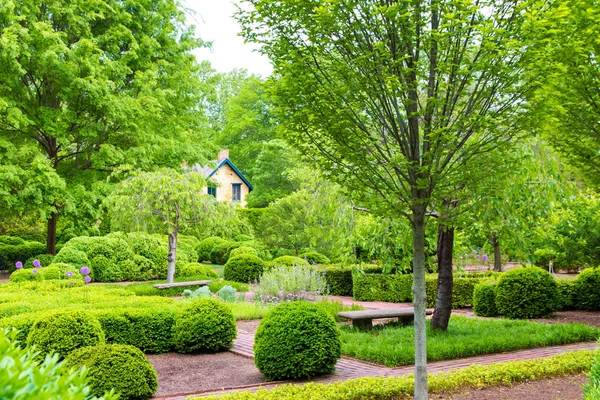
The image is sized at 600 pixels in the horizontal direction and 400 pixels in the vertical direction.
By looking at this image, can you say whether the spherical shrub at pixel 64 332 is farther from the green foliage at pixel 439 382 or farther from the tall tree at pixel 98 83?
the tall tree at pixel 98 83

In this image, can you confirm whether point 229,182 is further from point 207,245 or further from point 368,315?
point 368,315

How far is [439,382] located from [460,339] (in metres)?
2.63

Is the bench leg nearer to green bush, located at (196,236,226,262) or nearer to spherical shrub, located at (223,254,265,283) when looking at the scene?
spherical shrub, located at (223,254,265,283)

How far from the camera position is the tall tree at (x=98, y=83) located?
16.2 meters

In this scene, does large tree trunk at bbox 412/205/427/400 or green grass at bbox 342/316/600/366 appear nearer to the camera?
large tree trunk at bbox 412/205/427/400

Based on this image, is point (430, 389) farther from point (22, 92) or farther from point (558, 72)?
point (22, 92)

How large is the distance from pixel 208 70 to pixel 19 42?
34.1 meters

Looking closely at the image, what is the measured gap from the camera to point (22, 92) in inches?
673

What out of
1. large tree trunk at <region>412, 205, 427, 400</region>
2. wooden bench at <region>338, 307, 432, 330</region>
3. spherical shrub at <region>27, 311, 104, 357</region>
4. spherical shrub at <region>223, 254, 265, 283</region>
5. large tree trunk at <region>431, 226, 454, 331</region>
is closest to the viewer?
large tree trunk at <region>412, 205, 427, 400</region>

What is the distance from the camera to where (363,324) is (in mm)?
9789

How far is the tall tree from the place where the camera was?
1625 centimetres

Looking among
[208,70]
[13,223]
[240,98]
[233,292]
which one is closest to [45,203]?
[233,292]

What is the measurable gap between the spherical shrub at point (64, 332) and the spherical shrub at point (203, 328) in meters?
1.64

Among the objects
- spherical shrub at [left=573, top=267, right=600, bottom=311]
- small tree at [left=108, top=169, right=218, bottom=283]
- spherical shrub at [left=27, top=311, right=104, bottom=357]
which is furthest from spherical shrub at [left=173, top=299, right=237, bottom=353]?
spherical shrub at [left=573, top=267, right=600, bottom=311]
